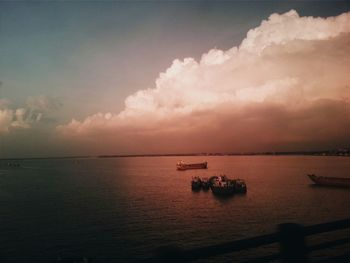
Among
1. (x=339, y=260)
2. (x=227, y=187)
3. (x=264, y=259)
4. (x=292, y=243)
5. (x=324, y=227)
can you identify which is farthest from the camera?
(x=227, y=187)

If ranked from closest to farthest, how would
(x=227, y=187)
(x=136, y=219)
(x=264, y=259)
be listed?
(x=264, y=259)
(x=136, y=219)
(x=227, y=187)

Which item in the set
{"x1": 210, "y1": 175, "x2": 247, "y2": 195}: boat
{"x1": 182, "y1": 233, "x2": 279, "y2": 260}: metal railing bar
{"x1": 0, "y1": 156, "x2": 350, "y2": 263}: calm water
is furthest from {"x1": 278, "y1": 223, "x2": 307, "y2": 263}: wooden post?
{"x1": 210, "y1": 175, "x2": 247, "y2": 195}: boat

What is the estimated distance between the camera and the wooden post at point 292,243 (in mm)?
3850

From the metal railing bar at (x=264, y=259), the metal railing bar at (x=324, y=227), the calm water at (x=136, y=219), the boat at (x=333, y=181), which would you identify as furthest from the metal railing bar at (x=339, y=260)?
the boat at (x=333, y=181)

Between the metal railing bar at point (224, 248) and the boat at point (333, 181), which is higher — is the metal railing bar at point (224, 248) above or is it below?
above

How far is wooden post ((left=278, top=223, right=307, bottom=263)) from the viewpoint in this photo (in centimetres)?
385

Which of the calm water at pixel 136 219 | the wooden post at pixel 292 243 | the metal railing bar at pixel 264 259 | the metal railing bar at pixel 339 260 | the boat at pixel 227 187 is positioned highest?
the wooden post at pixel 292 243

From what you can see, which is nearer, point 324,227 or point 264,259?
point 264,259

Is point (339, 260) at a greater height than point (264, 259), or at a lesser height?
lesser

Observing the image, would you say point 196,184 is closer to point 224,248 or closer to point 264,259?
point 264,259

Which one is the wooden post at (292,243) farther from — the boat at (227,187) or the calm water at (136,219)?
the boat at (227,187)

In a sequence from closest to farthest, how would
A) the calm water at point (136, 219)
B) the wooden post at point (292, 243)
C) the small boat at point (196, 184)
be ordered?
the wooden post at point (292, 243)
the calm water at point (136, 219)
the small boat at point (196, 184)

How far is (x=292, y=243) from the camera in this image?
3.88 metres

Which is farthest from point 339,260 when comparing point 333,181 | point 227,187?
point 333,181
